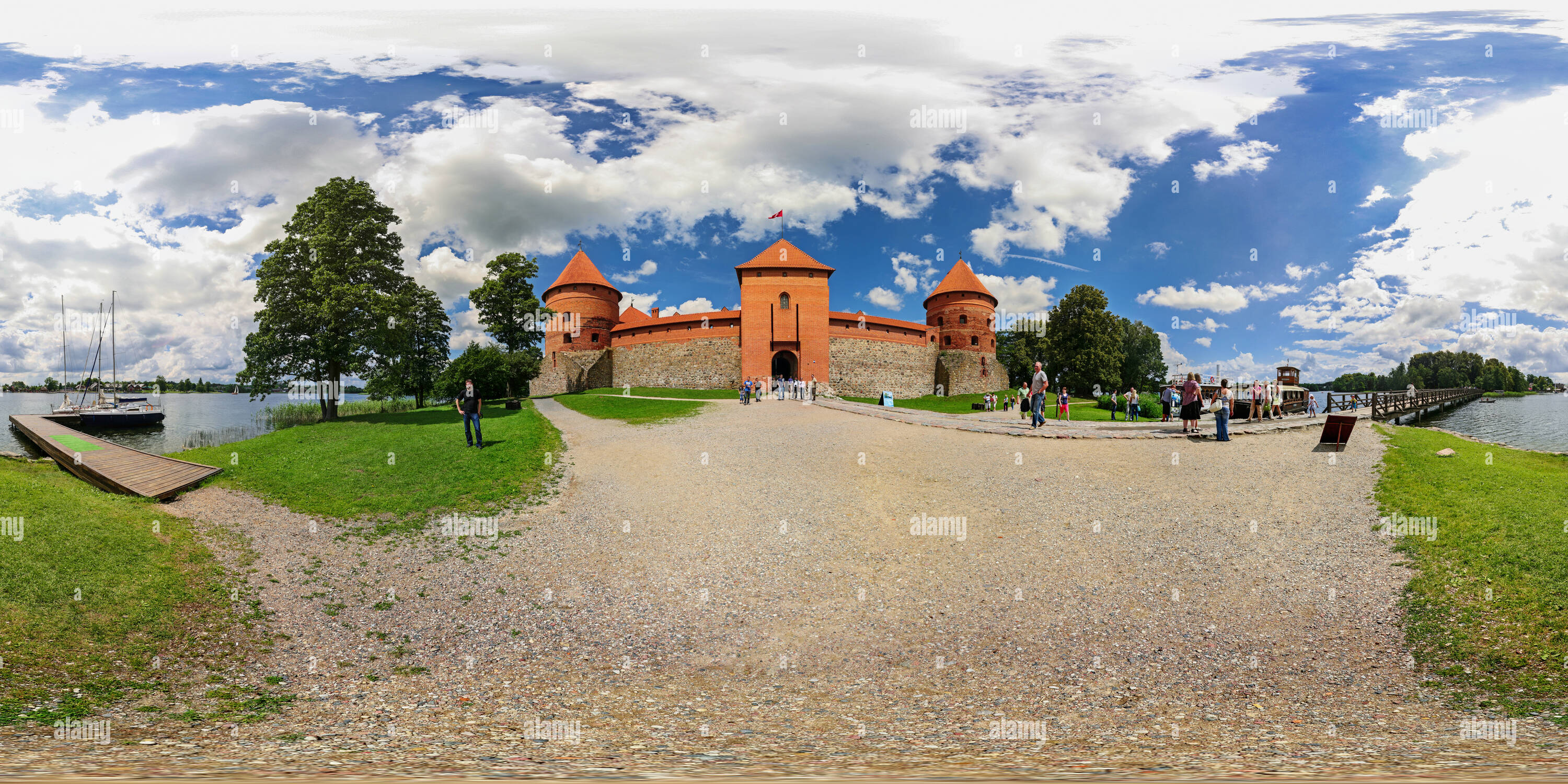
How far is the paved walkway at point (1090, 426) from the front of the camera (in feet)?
63.6

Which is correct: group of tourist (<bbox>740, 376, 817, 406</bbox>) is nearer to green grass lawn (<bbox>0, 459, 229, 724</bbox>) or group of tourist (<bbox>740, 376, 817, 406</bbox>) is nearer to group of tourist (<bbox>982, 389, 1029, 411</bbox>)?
group of tourist (<bbox>982, 389, 1029, 411</bbox>)

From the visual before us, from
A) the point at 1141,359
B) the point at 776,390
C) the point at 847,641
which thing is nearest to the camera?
the point at 847,641

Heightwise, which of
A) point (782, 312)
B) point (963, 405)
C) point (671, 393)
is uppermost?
point (782, 312)

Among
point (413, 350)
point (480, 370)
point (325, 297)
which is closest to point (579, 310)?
point (480, 370)

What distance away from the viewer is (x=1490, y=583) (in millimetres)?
7996

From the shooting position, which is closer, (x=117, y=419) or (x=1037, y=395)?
(x=1037, y=395)

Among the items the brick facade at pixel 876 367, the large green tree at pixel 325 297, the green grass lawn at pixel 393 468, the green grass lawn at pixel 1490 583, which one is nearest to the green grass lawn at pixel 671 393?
the brick facade at pixel 876 367

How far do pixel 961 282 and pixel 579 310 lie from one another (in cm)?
4021

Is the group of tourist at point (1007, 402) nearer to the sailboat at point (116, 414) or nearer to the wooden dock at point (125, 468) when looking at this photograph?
the wooden dock at point (125, 468)

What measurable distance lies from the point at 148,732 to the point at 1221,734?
9.65 meters

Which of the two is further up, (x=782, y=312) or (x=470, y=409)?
(x=782, y=312)

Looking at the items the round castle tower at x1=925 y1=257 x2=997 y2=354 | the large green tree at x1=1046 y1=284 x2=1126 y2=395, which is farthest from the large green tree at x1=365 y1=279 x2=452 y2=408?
the large green tree at x1=1046 y1=284 x2=1126 y2=395

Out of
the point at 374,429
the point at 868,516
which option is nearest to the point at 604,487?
the point at 868,516

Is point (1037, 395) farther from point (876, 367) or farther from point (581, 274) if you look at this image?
point (581, 274)
